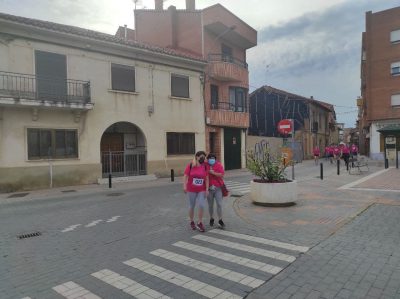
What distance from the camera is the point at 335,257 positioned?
16.0ft

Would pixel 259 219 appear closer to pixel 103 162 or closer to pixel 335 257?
pixel 335 257

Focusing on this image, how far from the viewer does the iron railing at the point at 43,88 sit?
13.2m

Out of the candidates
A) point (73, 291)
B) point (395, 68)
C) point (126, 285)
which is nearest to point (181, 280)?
point (126, 285)

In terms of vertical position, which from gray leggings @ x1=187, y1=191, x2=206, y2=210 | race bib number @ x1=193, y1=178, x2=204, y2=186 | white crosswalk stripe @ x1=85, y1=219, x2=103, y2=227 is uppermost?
race bib number @ x1=193, y1=178, x2=204, y2=186

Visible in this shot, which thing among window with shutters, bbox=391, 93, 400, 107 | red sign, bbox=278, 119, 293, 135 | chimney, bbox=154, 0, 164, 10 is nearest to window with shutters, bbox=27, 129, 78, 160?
red sign, bbox=278, 119, 293, 135

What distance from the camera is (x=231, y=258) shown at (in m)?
4.97

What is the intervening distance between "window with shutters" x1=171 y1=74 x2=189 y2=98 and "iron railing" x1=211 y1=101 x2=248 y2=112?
9.05ft

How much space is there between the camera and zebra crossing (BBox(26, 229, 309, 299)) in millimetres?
3895

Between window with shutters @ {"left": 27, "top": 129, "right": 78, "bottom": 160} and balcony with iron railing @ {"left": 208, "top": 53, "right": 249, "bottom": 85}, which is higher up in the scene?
balcony with iron railing @ {"left": 208, "top": 53, "right": 249, "bottom": 85}

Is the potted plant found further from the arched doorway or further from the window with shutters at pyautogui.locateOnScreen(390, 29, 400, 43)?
the window with shutters at pyautogui.locateOnScreen(390, 29, 400, 43)

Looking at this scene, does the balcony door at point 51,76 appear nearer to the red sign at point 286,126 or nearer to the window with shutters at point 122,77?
the window with shutters at point 122,77

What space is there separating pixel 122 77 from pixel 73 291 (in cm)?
1443

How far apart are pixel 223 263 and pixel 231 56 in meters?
21.3

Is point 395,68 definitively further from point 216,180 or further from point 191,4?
point 216,180
